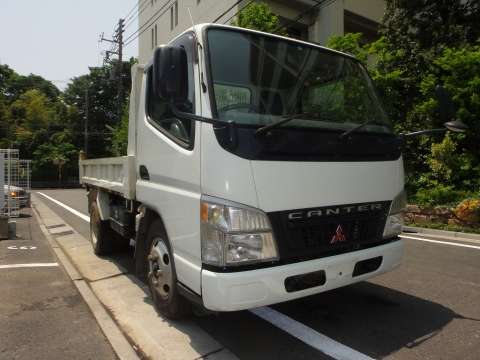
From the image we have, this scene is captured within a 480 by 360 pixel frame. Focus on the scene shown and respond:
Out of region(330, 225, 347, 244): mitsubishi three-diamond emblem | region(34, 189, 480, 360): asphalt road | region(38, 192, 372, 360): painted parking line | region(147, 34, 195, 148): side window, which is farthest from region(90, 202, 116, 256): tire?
region(330, 225, 347, 244): mitsubishi three-diamond emblem

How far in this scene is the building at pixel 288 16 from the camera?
73.7 ft

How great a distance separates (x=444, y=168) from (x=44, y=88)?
64.4 m

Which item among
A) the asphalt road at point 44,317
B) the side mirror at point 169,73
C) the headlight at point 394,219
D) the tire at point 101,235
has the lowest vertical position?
the asphalt road at point 44,317

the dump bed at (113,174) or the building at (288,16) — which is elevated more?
the building at (288,16)

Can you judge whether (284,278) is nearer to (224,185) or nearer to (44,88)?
(224,185)

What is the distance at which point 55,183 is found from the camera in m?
46.1

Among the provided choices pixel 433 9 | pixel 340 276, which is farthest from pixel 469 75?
pixel 340 276

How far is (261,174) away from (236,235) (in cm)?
45

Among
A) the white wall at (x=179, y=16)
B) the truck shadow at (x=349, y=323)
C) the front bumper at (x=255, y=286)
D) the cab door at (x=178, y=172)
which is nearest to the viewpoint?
the front bumper at (x=255, y=286)

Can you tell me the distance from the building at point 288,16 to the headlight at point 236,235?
17.8 m

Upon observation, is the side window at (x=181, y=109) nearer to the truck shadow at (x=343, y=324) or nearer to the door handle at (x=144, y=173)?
the door handle at (x=144, y=173)

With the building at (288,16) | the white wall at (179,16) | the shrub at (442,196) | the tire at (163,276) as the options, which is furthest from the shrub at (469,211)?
the white wall at (179,16)

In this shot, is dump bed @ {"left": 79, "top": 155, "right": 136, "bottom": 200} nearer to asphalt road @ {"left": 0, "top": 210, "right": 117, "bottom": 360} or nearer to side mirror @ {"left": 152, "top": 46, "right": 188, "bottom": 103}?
asphalt road @ {"left": 0, "top": 210, "right": 117, "bottom": 360}

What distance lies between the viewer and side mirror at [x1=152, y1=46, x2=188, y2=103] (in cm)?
311
